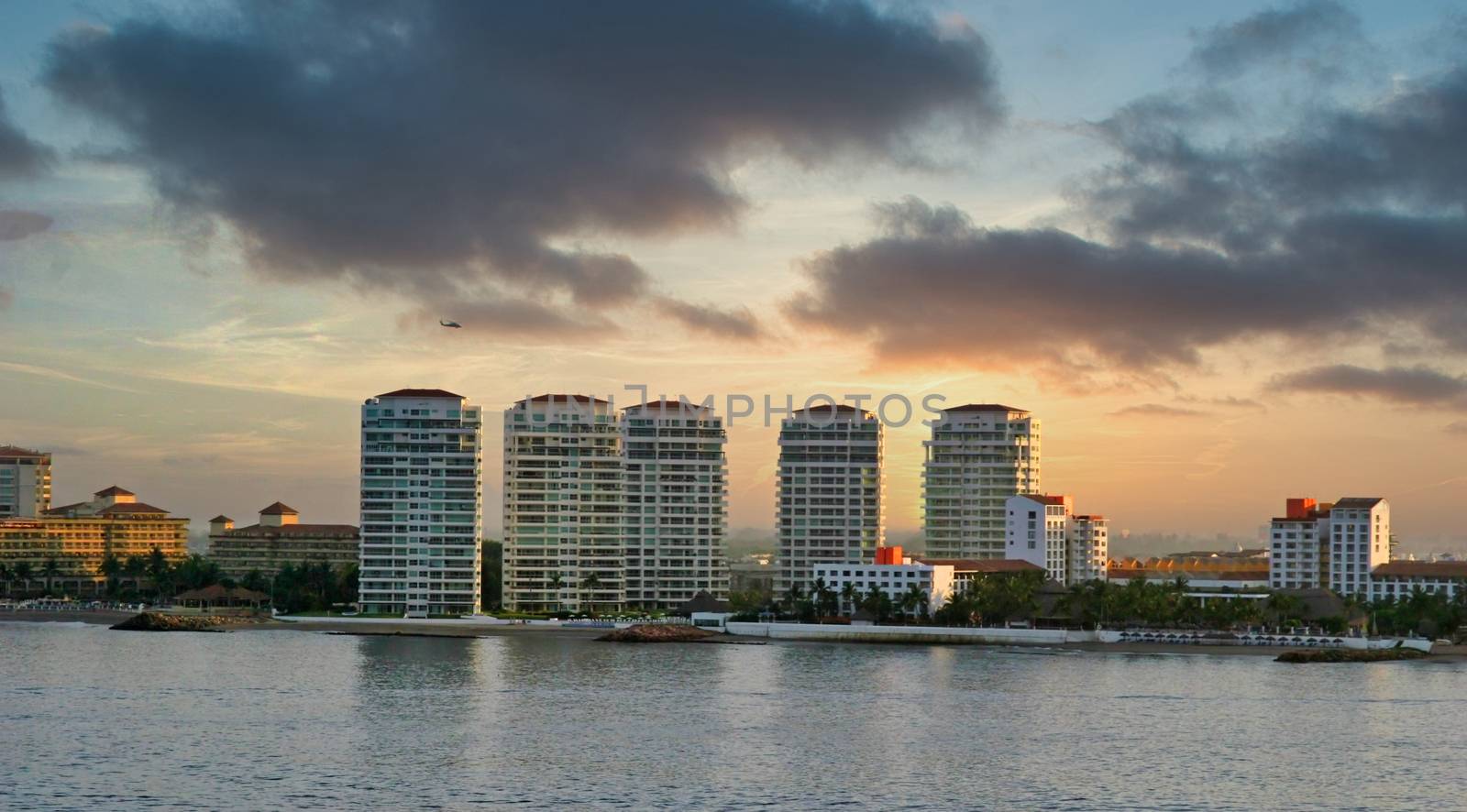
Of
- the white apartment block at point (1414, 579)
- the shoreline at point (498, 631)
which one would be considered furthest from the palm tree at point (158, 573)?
the white apartment block at point (1414, 579)

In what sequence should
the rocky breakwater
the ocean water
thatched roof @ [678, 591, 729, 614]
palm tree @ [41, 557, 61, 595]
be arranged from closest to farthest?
the ocean water < the rocky breakwater < thatched roof @ [678, 591, 729, 614] < palm tree @ [41, 557, 61, 595]

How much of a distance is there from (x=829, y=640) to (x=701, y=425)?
1161 inches

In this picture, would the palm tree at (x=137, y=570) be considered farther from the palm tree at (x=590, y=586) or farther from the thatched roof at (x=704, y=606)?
the thatched roof at (x=704, y=606)

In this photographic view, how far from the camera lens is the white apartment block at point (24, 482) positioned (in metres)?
190

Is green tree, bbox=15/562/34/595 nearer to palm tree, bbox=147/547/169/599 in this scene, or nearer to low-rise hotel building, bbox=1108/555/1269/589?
palm tree, bbox=147/547/169/599

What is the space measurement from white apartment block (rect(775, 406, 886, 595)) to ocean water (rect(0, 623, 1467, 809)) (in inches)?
1719

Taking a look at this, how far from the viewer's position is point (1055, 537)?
5271 inches

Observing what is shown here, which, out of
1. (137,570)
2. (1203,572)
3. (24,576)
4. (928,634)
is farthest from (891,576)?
(24,576)

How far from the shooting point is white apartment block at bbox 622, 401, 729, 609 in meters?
134

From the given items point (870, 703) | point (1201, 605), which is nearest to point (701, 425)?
point (1201, 605)

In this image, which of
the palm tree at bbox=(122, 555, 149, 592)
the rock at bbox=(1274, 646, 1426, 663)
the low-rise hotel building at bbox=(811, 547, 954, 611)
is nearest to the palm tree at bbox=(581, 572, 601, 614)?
the low-rise hotel building at bbox=(811, 547, 954, 611)

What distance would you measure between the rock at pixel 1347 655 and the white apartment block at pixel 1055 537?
3418cm

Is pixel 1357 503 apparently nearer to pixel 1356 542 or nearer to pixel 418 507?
pixel 1356 542

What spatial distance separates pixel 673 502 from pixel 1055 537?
30.1m
